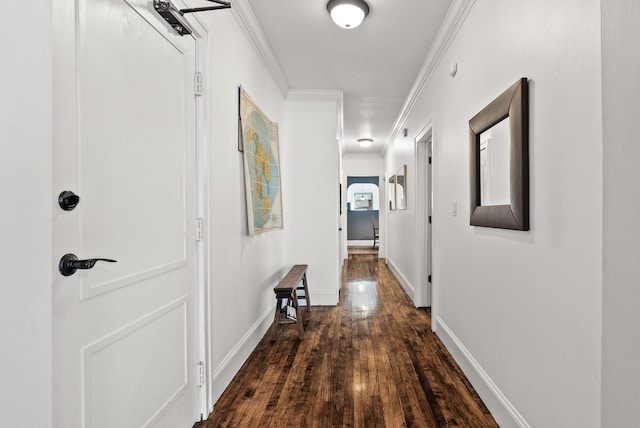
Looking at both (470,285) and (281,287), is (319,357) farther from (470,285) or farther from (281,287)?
(470,285)

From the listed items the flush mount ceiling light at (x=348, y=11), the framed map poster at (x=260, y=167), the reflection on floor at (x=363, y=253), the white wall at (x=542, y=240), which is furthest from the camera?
the reflection on floor at (x=363, y=253)

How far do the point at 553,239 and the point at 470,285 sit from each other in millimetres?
1029

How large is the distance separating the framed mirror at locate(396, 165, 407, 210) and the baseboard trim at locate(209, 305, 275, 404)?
8.62ft

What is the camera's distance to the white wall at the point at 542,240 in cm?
117

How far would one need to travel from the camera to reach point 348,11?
237 centimetres

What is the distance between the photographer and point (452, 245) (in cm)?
274

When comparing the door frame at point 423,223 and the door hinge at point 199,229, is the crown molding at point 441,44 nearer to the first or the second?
the door frame at point 423,223

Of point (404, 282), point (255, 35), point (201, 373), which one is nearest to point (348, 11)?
point (255, 35)

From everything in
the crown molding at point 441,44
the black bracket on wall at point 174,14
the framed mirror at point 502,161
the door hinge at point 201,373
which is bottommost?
the door hinge at point 201,373

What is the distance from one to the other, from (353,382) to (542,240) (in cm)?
148

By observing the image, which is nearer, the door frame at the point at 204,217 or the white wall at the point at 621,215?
the white wall at the point at 621,215

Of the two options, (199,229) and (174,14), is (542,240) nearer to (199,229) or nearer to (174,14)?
(199,229)

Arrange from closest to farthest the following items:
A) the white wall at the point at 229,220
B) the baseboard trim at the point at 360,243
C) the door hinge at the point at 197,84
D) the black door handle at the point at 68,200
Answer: the black door handle at the point at 68,200 → the door hinge at the point at 197,84 → the white wall at the point at 229,220 → the baseboard trim at the point at 360,243

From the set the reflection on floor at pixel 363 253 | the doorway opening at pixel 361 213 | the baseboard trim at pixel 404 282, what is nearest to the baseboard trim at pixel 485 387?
the baseboard trim at pixel 404 282
